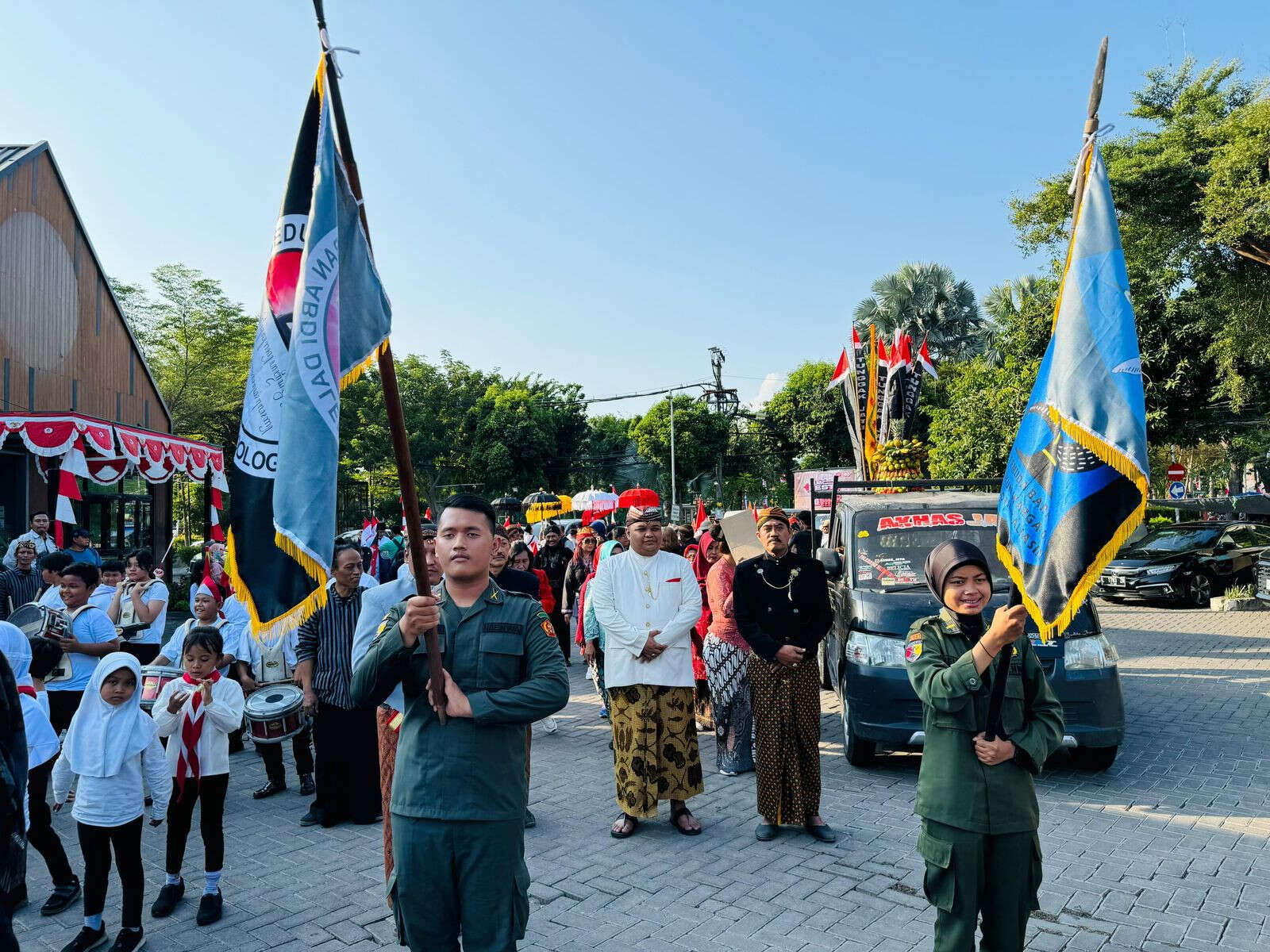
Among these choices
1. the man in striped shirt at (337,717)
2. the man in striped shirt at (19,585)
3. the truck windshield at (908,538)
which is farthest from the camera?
the man in striped shirt at (19,585)

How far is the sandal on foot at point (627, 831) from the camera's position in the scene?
217 inches

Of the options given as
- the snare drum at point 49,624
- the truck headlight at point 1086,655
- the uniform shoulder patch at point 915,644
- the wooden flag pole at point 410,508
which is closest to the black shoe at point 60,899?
the snare drum at point 49,624

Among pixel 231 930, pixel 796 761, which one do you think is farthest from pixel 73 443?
Result: pixel 796 761

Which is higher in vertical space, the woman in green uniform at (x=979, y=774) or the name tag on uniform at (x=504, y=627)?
the name tag on uniform at (x=504, y=627)

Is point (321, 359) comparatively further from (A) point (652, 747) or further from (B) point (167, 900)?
(A) point (652, 747)

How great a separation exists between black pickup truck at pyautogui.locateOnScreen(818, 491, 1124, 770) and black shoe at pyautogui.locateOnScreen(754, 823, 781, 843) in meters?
1.06

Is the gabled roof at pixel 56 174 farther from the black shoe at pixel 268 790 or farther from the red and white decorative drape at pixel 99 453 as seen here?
the black shoe at pixel 268 790

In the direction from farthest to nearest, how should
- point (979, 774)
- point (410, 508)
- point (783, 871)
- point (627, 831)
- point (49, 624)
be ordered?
point (49, 624)
point (627, 831)
point (783, 871)
point (979, 774)
point (410, 508)

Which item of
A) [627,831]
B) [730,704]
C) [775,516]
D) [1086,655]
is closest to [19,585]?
[627,831]

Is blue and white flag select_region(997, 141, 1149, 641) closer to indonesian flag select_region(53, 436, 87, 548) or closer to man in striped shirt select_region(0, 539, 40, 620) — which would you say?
man in striped shirt select_region(0, 539, 40, 620)

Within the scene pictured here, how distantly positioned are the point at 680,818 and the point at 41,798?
3.59 meters

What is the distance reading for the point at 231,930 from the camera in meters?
4.32

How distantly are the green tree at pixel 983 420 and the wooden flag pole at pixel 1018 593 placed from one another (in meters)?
20.1

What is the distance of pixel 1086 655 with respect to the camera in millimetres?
6375
